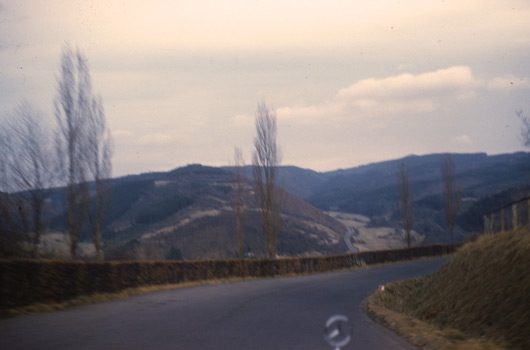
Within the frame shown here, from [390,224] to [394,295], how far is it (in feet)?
448

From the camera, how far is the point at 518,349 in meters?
9.83

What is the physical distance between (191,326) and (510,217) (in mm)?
12333

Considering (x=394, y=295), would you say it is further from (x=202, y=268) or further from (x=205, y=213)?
(x=205, y=213)

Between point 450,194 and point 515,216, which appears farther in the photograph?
point 450,194

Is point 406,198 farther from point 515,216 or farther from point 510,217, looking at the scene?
point 515,216

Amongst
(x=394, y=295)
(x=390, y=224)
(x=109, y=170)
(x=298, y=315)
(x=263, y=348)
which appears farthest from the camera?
(x=390, y=224)

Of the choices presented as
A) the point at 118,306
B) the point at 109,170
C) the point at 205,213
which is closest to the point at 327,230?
the point at 205,213

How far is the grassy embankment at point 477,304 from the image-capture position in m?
10.9

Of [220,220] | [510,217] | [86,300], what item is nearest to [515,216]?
[510,217]

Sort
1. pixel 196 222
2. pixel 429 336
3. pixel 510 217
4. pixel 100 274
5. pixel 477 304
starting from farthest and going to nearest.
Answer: pixel 196 222, pixel 510 217, pixel 100 274, pixel 477 304, pixel 429 336

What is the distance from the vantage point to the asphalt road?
1014 cm

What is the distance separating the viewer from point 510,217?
66.1 ft

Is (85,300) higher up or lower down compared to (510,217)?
lower down

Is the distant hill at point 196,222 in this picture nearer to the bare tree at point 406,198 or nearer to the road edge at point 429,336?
the bare tree at point 406,198
